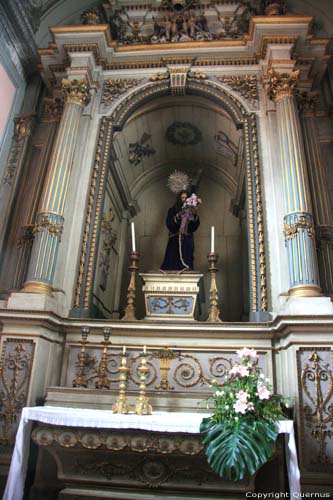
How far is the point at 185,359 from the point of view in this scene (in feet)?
14.3

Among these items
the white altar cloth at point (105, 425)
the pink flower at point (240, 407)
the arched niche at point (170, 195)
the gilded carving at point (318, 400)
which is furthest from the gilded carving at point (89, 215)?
the gilded carving at point (318, 400)

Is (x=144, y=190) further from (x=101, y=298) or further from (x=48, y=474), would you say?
(x=48, y=474)

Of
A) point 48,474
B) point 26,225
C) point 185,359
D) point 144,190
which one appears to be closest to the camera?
point 48,474

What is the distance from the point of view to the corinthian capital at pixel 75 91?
18.5ft

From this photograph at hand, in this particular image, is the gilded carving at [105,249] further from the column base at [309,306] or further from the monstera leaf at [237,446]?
the monstera leaf at [237,446]

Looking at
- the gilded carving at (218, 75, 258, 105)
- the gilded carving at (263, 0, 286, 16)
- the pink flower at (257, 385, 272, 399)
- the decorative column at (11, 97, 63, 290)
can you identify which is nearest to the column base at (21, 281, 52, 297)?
the decorative column at (11, 97, 63, 290)

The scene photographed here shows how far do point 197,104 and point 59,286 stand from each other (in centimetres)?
351

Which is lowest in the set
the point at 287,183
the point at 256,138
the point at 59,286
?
the point at 59,286

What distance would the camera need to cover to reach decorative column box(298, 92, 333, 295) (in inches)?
192

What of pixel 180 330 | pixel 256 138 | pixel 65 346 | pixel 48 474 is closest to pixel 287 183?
pixel 256 138

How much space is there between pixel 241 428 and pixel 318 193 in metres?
3.43

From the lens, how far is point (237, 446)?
111 inches

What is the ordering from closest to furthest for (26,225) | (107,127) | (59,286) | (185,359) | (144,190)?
(185,359), (59,286), (26,225), (107,127), (144,190)

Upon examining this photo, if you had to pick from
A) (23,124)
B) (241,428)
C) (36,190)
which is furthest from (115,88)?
(241,428)
